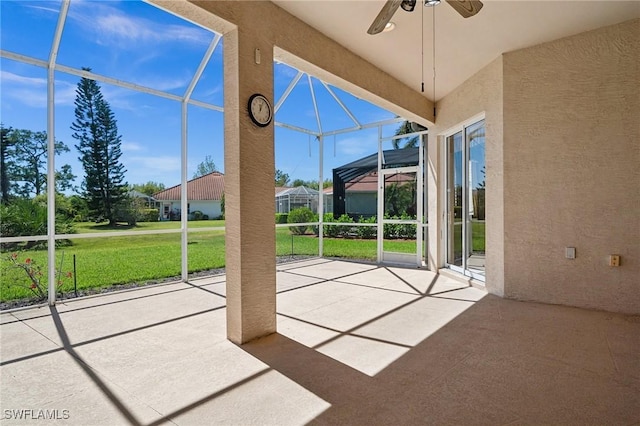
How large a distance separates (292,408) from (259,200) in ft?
5.39

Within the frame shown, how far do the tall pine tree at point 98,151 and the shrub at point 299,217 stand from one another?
3.50 metres

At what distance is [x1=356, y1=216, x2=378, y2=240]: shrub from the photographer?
290 inches

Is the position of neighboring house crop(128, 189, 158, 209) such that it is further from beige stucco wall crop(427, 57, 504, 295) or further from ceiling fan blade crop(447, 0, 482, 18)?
beige stucco wall crop(427, 57, 504, 295)

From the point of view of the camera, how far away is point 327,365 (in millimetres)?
2457

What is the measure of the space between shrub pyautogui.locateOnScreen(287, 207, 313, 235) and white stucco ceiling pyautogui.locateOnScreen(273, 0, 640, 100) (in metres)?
3.86

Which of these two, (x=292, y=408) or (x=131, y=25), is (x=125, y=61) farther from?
(x=292, y=408)

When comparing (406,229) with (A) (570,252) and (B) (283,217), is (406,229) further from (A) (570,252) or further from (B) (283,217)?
(A) (570,252)

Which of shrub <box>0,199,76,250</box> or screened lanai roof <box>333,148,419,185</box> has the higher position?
screened lanai roof <box>333,148,419,185</box>

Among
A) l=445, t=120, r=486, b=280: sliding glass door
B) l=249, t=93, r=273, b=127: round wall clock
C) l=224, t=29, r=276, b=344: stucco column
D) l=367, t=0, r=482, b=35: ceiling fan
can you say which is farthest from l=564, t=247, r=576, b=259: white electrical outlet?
l=249, t=93, r=273, b=127: round wall clock

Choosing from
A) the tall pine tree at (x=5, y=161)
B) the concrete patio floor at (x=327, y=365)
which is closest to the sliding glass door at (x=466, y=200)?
the concrete patio floor at (x=327, y=365)

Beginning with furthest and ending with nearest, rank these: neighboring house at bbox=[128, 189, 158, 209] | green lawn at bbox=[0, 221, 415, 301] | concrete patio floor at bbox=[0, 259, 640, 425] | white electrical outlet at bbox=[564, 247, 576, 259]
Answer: neighboring house at bbox=[128, 189, 158, 209] → green lawn at bbox=[0, 221, 415, 301] → white electrical outlet at bbox=[564, 247, 576, 259] → concrete patio floor at bbox=[0, 259, 640, 425]

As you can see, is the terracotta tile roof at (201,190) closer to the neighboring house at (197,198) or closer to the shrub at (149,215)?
the neighboring house at (197,198)

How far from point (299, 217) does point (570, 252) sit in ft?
16.5

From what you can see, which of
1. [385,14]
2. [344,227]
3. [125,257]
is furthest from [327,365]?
[344,227]
